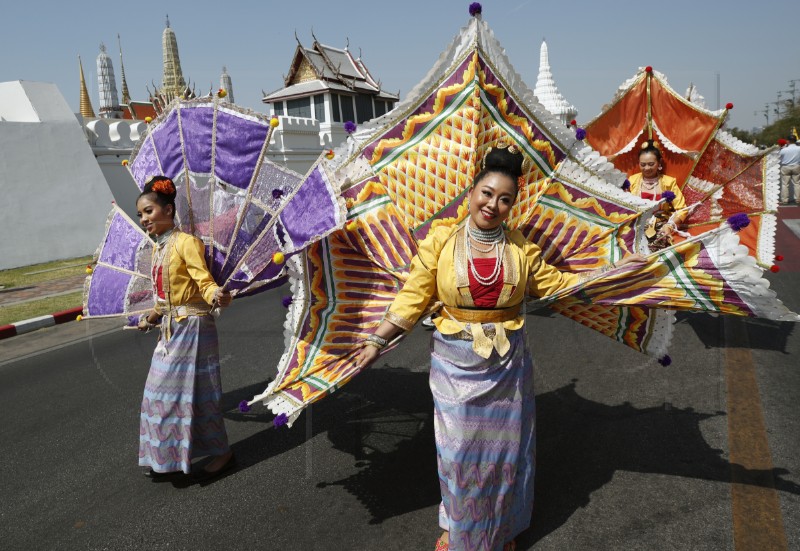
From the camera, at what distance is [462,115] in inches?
107

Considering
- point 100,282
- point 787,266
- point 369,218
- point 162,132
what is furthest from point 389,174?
point 787,266

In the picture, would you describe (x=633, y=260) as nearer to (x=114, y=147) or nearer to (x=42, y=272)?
(x=42, y=272)

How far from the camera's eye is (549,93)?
680 inches

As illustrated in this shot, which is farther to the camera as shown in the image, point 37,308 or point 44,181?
point 44,181

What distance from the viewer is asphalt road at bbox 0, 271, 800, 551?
9.24ft

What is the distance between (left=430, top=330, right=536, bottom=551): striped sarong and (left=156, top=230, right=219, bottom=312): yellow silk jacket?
53.3 inches

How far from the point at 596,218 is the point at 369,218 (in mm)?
1126

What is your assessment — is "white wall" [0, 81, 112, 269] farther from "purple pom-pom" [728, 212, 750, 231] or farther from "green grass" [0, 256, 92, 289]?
"purple pom-pom" [728, 212, 750, 231]

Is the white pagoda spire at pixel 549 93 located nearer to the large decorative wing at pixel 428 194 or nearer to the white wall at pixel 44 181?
the white wall at pixel 44 181

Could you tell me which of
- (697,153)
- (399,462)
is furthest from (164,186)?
(697,153)

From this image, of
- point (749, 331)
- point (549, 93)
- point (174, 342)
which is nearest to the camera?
point (174, 342)

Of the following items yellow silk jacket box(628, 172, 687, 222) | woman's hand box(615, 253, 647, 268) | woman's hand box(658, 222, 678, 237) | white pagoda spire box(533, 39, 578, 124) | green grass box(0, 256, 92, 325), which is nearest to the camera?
woman's hand box(615, 253, 647, 268)

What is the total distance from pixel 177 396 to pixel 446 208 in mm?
1831

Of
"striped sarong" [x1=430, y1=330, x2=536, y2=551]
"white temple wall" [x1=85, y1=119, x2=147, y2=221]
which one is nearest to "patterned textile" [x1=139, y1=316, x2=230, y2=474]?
"striped sarong" [x1=430, y1=330, x2=536, y2=551]
